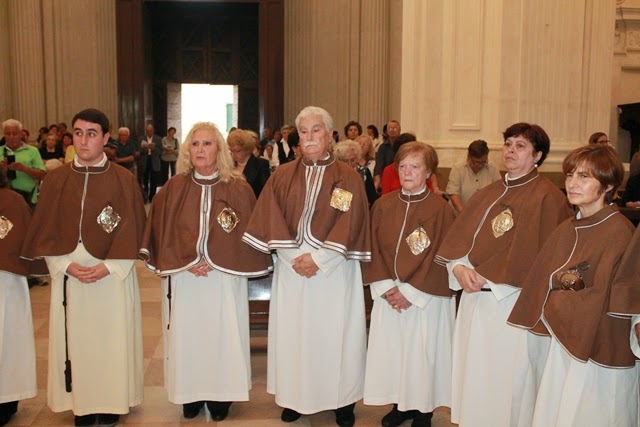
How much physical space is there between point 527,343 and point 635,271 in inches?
35.9

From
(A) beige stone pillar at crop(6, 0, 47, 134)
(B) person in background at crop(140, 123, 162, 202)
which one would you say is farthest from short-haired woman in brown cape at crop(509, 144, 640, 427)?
(A) beige stone pillar at crop(6, 0, 47, 134)

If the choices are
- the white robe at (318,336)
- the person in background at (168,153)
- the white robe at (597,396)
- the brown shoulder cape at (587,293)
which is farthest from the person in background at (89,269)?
the person in background at (168,153)

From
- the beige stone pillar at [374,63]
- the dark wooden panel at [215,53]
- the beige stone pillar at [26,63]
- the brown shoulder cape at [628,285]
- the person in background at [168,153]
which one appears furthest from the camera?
the person in background at [168,153]

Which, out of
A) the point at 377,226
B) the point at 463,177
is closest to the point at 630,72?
the point at 463,177

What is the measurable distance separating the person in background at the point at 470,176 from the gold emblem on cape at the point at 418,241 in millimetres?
3215

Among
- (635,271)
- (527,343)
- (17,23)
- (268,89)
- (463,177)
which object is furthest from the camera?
(268,89)

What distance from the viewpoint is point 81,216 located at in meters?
4.59

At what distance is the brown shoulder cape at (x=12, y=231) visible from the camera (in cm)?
455

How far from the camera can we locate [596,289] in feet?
10.9

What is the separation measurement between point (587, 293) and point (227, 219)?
235 cm

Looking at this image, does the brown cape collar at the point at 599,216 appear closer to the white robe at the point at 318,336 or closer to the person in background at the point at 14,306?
the white robe at the point at 318,336

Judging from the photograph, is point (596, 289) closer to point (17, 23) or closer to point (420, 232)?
point (420, 232)

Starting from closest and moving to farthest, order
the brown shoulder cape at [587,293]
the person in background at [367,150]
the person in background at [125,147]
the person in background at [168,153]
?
the brown shoulder cape at [587,293] < the person in background at [367,150] < the person in background at [125,147] < the person in background at [168,153]

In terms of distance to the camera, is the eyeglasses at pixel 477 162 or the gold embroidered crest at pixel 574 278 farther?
the eyeglasses at pixel 477 162
